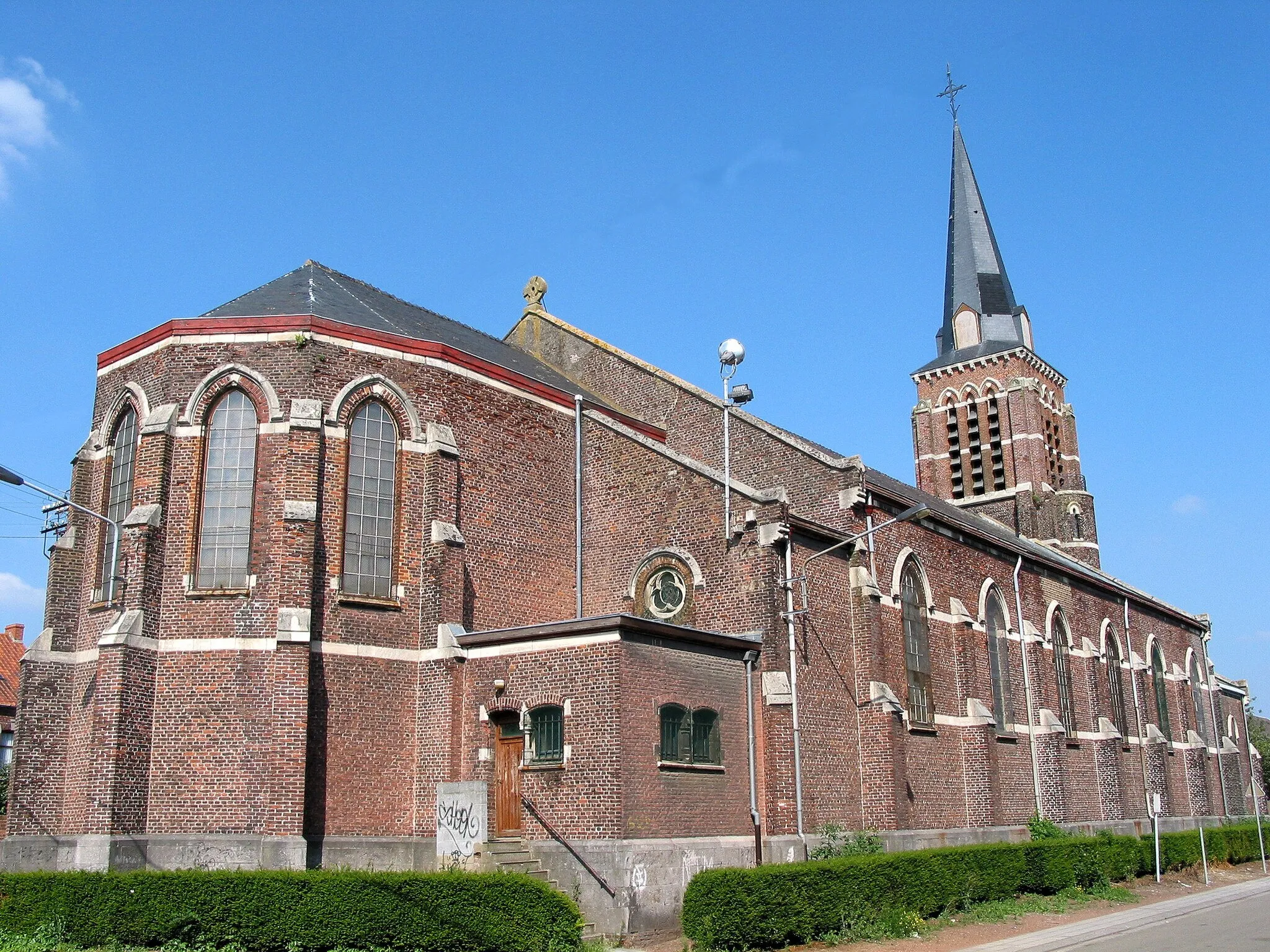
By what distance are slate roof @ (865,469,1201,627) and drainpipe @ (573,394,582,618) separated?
21.7 ft

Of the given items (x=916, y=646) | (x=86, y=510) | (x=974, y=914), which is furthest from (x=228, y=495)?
(x=916, y=646)

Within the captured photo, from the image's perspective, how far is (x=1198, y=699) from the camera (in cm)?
4712

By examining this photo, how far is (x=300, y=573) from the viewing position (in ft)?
67.4

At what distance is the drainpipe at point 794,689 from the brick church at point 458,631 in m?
0.06

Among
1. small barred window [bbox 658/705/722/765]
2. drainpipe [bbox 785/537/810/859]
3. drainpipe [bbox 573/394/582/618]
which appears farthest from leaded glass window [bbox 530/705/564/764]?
drainpipe [bbox 573/394/582/618]

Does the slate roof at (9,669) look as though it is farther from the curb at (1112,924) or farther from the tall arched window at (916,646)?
the curb at (1112,924)

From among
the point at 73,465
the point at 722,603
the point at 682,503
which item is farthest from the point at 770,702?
the point at 73,465

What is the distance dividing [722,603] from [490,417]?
635 centimetres

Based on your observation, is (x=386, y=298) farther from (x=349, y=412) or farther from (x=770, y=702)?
(x=770, y=702)

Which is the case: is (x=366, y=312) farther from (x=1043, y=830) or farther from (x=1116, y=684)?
(x=1116, y=684)

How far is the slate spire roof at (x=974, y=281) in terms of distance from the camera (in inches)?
2045

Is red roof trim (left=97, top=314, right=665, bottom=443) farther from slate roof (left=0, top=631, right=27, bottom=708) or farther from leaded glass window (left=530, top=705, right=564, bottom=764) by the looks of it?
slate roof (left=0, top=631, right=27, bottom=708)

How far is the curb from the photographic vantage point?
58.7 feet

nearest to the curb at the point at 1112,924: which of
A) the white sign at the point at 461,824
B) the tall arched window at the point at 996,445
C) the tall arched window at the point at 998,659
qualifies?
the tall arched window at the point at 998,659
